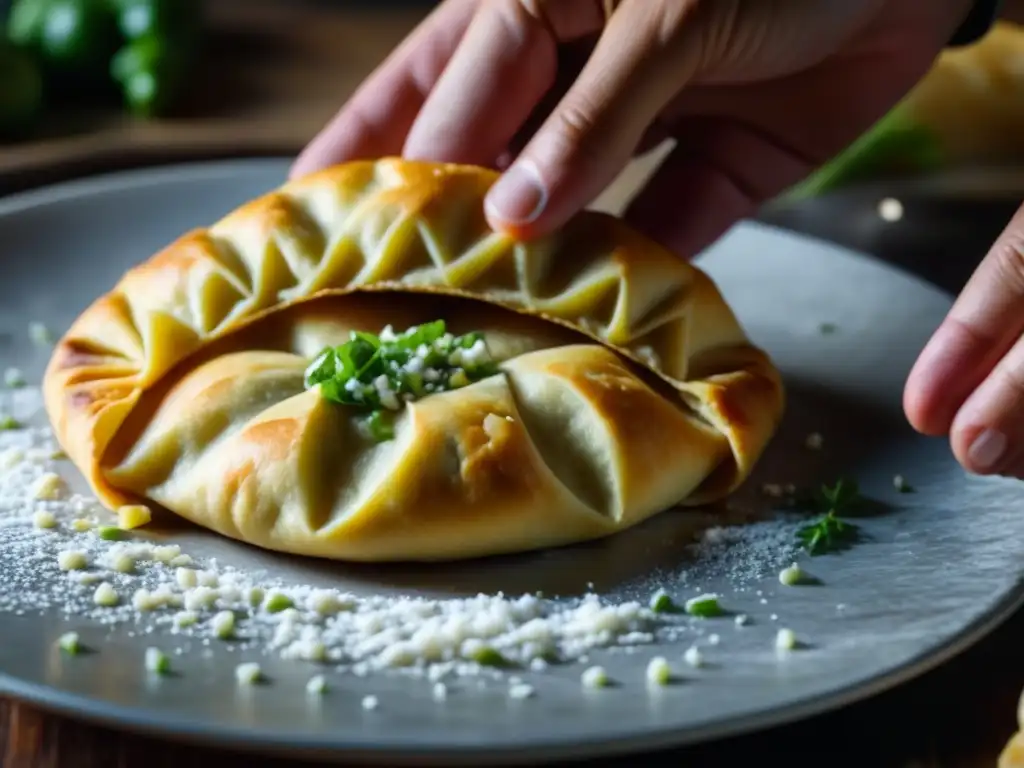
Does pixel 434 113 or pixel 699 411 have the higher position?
pixel 434 113

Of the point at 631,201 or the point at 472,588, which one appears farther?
the point at 631,201

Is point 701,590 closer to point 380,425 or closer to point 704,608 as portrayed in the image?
point 704,608

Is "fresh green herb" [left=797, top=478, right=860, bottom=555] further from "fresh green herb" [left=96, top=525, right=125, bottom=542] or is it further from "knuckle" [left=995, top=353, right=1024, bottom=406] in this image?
"fresh green herb" [left=96, top=525, right=125, bottom=542]

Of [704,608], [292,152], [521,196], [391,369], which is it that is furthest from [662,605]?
[292,152]

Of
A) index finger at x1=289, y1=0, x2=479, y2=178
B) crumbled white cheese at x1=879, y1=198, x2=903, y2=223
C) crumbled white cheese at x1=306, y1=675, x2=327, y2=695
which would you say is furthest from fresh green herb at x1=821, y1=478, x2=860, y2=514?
crumbled white cheese at x1=879, y1=198, x2=903, y2=223

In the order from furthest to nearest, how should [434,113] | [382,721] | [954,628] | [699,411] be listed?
[434,113] → [699,411] → [954,628] → [382,721]

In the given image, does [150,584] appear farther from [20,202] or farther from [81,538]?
[20,202]

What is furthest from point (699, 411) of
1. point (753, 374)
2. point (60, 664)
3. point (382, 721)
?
point (60, 664)
